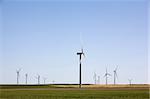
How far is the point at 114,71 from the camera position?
136000 mm

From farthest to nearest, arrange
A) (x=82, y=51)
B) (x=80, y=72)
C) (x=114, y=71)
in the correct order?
(x=114, y=71), (x=82, y=51), (x=80, y=72)

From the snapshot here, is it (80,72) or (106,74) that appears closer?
(80,72)

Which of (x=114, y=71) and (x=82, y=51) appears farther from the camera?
(x=114, y=71)

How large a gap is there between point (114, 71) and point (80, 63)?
26332 millimetres

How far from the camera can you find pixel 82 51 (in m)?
118

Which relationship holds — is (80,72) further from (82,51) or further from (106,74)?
(106,74)

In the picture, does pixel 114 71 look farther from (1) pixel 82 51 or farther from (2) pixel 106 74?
(1) pixel 82 51

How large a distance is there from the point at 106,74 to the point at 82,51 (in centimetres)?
2372

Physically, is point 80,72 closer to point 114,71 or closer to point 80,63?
point 80,63

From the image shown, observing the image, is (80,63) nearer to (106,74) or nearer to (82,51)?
(82,51)

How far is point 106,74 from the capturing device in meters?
138

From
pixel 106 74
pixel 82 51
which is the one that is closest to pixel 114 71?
pixel 106 74

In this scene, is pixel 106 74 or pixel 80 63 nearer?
pixel 80 63

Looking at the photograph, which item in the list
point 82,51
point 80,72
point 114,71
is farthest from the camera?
point 114,71
